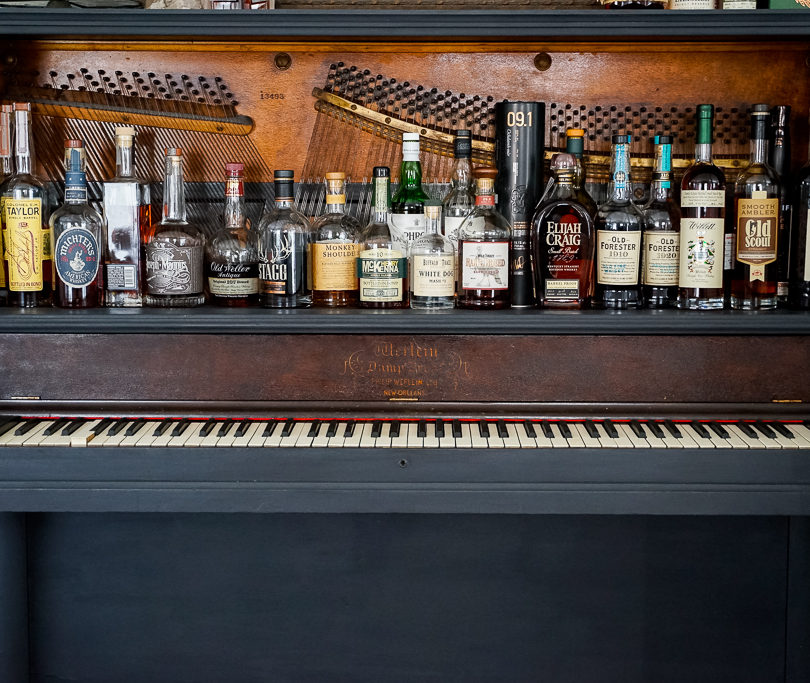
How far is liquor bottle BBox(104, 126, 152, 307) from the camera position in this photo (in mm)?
2148

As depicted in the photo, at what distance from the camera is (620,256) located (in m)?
2.07

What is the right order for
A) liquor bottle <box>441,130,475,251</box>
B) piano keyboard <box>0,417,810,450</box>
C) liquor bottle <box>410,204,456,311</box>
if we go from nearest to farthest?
piano keyboard <box>0,417,810,450</box>
liquor bottle <box>410,204,456,311</box>
liquor bottle <box>441,130,475,251</box>

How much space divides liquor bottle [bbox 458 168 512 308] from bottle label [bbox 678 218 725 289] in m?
0.41

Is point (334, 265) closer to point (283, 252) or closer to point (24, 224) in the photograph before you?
point (283, 252)

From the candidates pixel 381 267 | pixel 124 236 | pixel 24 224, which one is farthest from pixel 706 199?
pixel 24 224

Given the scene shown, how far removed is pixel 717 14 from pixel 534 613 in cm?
147

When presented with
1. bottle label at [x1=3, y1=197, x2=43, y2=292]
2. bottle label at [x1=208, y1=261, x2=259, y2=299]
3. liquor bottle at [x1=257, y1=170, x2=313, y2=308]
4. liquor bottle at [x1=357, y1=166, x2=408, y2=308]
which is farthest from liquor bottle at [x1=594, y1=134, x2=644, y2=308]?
bottle label at [x1=3, y1=197, x2=43, y2=292]

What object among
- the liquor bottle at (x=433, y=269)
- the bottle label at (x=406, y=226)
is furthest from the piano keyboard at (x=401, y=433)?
the bottle label at (x=406, y=226)

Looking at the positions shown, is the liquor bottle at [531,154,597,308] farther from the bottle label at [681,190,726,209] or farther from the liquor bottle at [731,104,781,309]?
the liquor bottle at [731,104,781,309]

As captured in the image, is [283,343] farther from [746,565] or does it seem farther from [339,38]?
[746,565]

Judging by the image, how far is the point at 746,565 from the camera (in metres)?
2.22

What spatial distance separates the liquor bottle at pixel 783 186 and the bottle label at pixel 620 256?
0.36m

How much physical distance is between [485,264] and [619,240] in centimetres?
31

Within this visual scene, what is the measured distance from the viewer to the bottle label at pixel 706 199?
2066 mm
